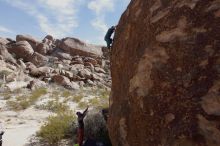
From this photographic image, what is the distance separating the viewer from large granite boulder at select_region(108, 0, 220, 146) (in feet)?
9.68

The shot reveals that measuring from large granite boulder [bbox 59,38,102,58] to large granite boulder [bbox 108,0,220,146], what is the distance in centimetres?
3584

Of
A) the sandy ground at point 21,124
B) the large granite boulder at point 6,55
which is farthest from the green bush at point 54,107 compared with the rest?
the large granite boulder at point 6,55

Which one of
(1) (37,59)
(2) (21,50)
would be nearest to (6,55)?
(2) (21,50)

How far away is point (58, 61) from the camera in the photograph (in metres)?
38.0

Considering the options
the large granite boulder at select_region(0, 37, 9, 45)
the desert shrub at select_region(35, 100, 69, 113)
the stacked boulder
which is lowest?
the desert shrub at select_region(35, 100, 69, 113)

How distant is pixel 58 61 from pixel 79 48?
3372 mm

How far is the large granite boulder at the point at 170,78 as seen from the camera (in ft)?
9.68

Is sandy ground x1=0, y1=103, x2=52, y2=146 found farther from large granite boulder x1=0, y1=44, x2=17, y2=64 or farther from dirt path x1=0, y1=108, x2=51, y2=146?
large granite boulder x1=0, y1=44, x2=17, y2=64

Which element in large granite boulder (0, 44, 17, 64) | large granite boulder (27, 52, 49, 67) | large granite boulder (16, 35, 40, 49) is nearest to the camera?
large granite boulder (0, 44, 17, 64)

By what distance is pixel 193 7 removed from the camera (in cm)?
338

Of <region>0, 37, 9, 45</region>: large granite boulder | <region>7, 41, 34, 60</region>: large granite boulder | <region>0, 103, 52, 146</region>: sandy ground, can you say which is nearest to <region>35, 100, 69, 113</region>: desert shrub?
<region>0, 103, 52, 146</region>: sandy ground

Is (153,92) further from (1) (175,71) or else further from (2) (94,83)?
(2) (94,83)

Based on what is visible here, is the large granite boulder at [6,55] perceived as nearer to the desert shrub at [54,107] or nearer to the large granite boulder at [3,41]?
the large granite boulder at [3,41]

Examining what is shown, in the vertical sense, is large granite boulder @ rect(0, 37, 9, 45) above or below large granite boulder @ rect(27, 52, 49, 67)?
above
